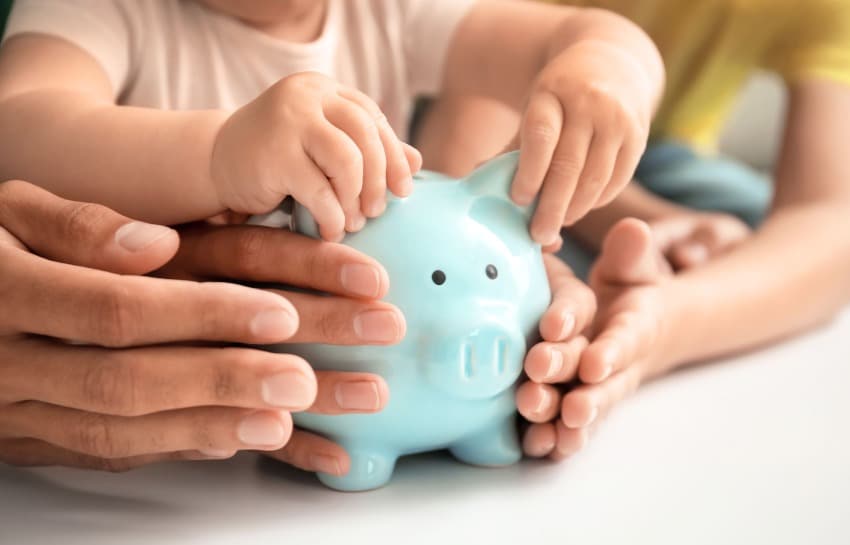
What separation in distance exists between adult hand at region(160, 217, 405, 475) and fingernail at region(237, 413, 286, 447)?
0.11ft

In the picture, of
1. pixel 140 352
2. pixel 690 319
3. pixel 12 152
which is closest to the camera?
pixel 140 352

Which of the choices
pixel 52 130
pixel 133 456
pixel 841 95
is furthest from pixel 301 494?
pixel 841 95

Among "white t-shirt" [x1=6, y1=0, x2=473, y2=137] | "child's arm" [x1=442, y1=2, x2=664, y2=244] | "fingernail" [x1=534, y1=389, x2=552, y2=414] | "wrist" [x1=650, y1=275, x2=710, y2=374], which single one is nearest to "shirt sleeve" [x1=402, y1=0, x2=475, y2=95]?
"white t-shirt" [x1=6, y1=0, x2=473, y2=137]

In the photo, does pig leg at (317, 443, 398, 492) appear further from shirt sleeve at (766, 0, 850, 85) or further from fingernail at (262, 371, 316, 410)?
shirt sleeve at (766, 0, 850, 85)

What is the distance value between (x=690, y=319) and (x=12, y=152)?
47cm

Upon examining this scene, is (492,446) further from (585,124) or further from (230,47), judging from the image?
(230,47)

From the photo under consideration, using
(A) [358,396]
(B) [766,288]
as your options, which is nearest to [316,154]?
(A) [358,396]

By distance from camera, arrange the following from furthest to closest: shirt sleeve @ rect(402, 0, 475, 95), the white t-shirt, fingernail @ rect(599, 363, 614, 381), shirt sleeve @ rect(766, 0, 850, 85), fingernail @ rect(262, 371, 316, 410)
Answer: shirt sleeve @ rect(766, 0, 850, 85), shirt sleeve @ rect(402, 0, 475, 95), the white t-shirt, fingernail @ rect(599, 363, 614, 381), fingernail @ rect(262, 371, 316, 410)

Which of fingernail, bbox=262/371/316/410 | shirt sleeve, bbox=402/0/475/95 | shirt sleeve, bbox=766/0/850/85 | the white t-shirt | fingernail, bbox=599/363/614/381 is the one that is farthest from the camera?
shirt sleeve, bbox=766/0/850/85

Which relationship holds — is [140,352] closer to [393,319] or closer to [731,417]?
[393,319]

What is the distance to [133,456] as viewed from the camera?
0.52 m

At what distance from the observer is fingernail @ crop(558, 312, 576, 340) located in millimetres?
521

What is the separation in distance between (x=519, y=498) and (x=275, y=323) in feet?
0.58

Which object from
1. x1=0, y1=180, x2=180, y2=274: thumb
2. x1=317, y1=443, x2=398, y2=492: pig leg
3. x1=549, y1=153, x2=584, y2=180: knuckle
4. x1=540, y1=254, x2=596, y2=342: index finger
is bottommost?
x1=317, y1=443, x2=398, y2=492: pig leg
